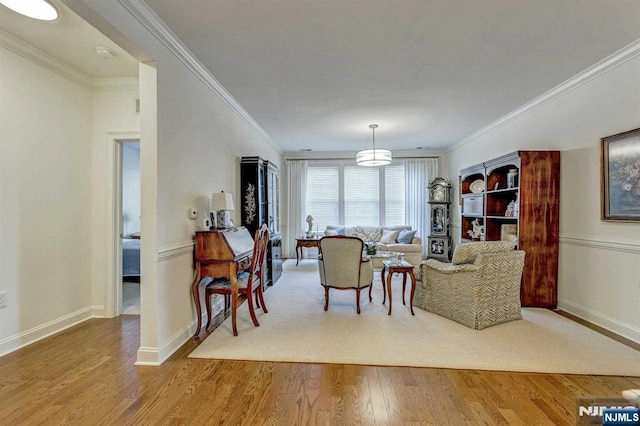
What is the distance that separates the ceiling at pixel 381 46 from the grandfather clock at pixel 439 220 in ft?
9.09

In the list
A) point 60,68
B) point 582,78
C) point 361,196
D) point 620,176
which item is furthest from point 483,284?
point 60,68

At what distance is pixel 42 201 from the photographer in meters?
2.88

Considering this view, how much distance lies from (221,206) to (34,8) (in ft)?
6.41

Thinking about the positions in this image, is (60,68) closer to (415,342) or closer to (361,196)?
(415,342)

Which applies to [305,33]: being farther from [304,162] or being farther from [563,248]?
[304,162]

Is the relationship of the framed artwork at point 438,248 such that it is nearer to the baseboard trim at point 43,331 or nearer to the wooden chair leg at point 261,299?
the wooden chair leg at point 261,299

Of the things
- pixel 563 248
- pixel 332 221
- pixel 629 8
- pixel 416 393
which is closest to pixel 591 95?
pixel 629 8

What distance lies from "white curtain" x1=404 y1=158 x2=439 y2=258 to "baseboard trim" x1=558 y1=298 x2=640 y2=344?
147 inches

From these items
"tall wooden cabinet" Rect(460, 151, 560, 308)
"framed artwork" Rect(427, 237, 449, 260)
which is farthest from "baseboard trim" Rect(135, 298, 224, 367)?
"framed artwork" Rect(427, 237, 449, 260)

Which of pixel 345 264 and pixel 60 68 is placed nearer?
pixel 60 68

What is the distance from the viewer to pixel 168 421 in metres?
1.74

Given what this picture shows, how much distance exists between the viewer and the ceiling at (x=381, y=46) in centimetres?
217

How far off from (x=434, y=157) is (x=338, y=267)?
5017 mm

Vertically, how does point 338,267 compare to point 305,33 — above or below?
below
